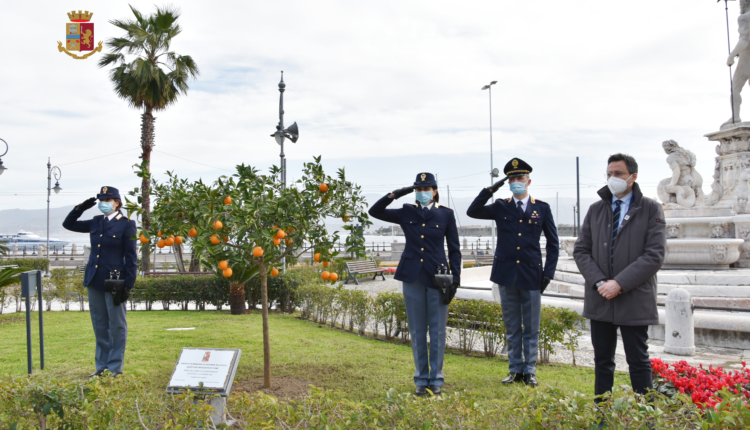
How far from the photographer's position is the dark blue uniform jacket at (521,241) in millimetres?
4934

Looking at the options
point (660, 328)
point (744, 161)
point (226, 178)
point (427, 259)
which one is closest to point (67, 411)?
point (226, 178)

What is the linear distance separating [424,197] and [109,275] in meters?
3.64

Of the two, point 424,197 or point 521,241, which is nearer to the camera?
point 424,197

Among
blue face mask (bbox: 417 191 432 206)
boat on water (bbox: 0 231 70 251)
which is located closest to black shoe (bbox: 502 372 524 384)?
blue face mask (bbox: 417 191 432 206)

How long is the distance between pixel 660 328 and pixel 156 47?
62.2ft

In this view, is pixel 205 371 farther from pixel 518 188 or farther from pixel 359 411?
pixel 518 188

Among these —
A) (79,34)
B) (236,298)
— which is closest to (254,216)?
(236,298)

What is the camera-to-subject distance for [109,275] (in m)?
5.36

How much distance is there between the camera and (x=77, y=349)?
682 centimetres

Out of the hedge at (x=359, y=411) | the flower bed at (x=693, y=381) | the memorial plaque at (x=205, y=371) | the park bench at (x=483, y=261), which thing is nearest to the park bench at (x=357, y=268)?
the park bench at (x=483, y=261)

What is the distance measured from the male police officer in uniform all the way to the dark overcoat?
3.54 feet

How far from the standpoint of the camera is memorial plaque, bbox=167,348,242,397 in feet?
11.8

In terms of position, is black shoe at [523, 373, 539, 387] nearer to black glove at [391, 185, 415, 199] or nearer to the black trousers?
the black trousers

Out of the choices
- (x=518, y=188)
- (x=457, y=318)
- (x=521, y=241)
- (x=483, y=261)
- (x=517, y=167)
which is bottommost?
(x=483, y=261)
